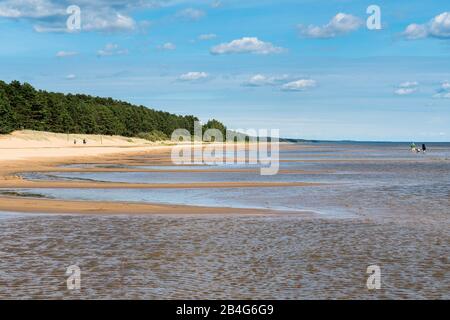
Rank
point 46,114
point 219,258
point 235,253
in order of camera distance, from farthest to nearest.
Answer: point 46,114
point 235,253
point 219,258

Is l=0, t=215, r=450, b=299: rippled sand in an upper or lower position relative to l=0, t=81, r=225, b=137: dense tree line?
lower

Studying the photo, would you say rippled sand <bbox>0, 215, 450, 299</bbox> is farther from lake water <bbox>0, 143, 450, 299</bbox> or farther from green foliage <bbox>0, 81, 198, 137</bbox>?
green foliage <bbox>0, 81, 198, 137</bbox>

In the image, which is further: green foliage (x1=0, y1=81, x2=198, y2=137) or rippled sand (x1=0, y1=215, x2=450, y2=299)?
green foliage (x1=0, y1=81, x2=198, y2=137)

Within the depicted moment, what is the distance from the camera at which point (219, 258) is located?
13055 mm

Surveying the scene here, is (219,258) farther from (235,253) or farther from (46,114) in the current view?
(46,114)

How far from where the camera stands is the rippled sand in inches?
410

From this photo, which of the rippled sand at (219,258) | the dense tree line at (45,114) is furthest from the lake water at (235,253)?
the dense tree line at (45,114)

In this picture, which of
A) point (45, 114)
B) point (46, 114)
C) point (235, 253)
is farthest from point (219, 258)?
point (46, 114)

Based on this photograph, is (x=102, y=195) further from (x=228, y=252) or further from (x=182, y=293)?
(x=182, y=293)

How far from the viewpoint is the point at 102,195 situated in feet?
88.6

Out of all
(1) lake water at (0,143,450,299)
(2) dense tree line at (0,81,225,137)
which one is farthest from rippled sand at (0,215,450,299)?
(2) dense tree line at (0,81,225,137)
